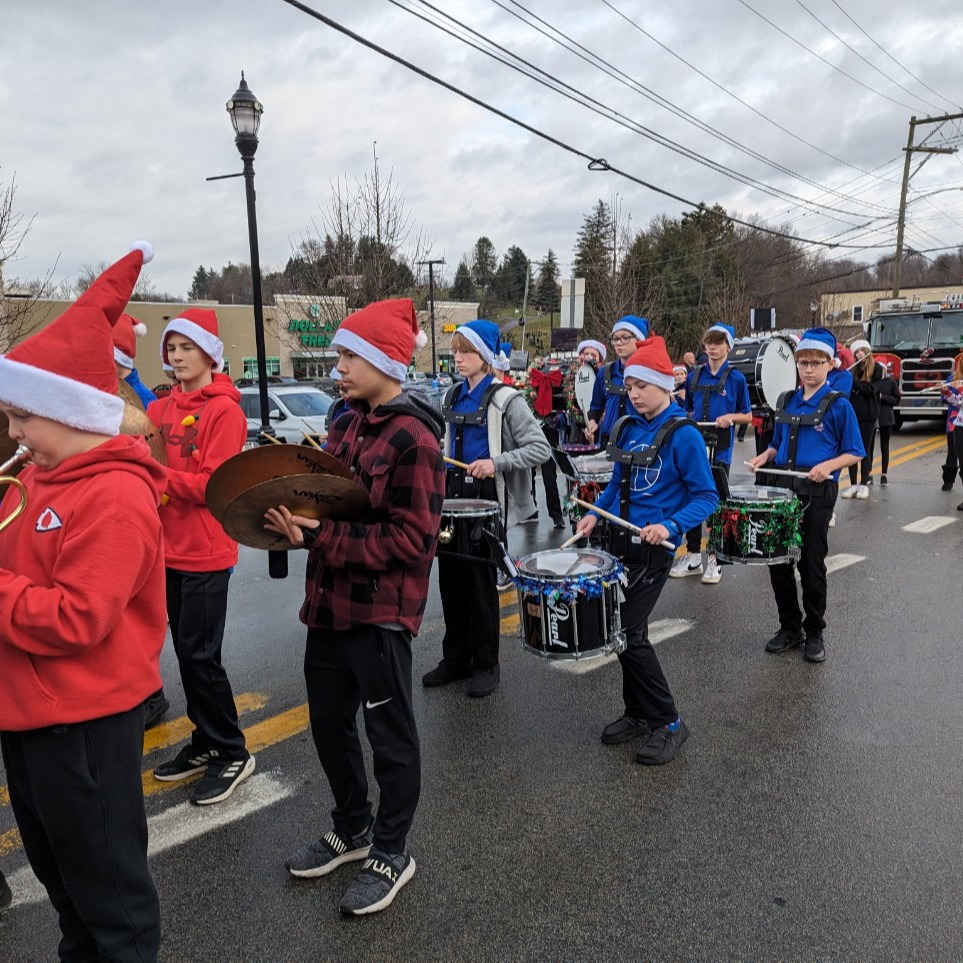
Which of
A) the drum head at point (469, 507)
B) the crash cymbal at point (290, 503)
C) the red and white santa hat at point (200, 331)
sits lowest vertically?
the drum head at point (469, 507)

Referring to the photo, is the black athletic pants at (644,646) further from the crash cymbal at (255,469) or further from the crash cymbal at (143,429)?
the crash cymbal at (143,429)

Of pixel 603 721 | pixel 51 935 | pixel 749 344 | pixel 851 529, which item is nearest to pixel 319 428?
pixel 851 529

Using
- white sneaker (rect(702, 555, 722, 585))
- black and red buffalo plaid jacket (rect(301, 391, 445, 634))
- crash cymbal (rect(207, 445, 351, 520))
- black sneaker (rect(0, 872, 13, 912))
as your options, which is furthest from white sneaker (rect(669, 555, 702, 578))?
black sneaker (rect(0, 872, 13, 912))

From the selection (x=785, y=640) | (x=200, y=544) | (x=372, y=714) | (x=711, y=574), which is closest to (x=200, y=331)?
(x=200, y=544)

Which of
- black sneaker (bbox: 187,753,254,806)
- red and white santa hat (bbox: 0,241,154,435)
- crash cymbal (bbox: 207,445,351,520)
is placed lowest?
black sneaker (bbox: 187,753,254,806)

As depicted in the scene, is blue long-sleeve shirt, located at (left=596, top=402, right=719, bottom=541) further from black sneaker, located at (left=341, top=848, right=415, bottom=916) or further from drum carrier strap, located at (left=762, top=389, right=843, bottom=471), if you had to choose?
black sneaker, located at (left=341, top=848, right=415, bottom=916)

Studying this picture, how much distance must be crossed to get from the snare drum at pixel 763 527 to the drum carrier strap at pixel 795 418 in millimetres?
414

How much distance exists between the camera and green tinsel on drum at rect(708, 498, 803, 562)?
496 cm

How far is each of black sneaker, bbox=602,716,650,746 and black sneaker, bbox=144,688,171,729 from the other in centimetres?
240

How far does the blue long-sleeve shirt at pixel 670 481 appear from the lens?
155 inches

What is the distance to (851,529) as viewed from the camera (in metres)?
8.98

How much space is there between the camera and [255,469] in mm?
2371

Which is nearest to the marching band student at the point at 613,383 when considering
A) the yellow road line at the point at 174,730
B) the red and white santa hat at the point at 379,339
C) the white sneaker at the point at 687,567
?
the white sneaker at the point at 687,567

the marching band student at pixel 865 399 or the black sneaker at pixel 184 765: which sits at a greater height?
the marching band student at pixel 865 399
